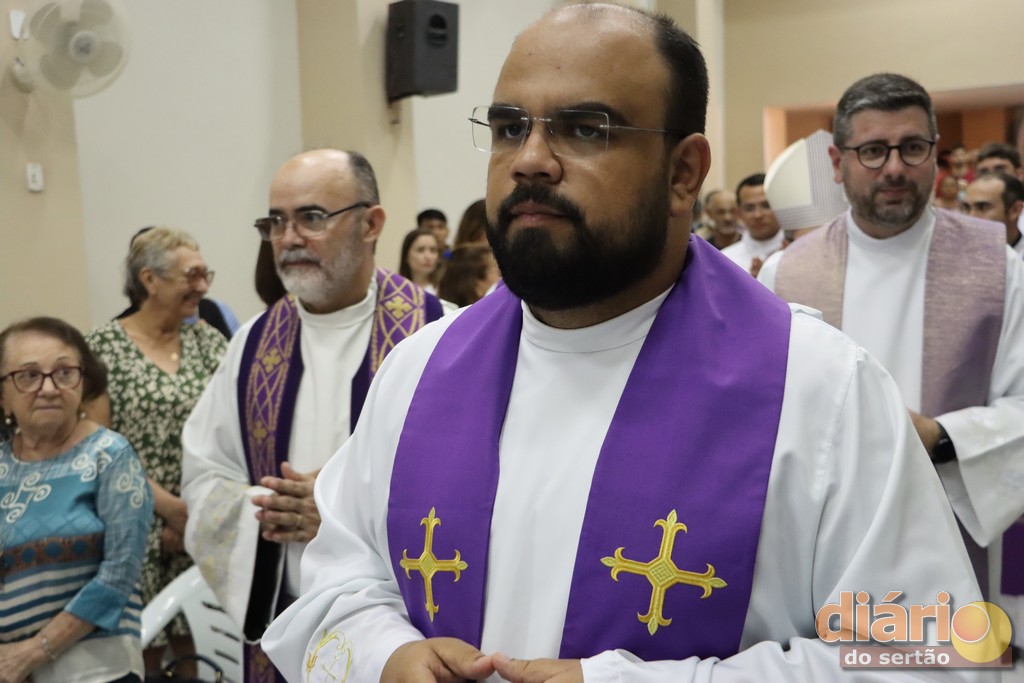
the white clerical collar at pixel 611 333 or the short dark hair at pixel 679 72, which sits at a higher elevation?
the short dark hair at pixel 679 72

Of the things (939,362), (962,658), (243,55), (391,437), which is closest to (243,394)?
(391,437)

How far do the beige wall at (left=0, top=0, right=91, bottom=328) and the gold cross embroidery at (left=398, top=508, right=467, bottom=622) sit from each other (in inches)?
181

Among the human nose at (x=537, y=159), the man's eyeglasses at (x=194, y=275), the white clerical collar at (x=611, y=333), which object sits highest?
the human nose at (x=537, y=159)

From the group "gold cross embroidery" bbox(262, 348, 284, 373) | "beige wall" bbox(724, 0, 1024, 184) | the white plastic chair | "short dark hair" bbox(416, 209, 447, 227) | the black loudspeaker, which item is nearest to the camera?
"gold cross embroidery" bbox(262, 348, 284, 373)

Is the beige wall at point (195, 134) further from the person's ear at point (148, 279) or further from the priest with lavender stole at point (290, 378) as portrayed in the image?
the priest with lavender stole at point (290, 378)

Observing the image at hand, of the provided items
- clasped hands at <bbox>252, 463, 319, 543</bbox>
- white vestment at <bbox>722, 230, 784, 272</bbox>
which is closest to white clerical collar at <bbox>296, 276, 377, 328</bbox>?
clasped hands at <bbox>252, 463, 319, 543</bbox>

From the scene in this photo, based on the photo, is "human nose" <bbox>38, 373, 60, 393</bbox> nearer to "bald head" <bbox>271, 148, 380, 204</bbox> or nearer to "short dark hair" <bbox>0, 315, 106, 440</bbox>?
"short dark hair" <bbox>0, 315, 106, 440</bbox>

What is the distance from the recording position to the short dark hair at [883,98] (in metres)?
3.03

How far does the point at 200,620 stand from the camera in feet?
12.4

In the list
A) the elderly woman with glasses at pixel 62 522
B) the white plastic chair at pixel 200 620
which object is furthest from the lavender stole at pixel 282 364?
the white plastic chair at pixel 200 620

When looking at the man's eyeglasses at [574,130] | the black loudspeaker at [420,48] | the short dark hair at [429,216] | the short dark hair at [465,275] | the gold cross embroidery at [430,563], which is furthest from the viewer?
the short dark hair at [429,216]

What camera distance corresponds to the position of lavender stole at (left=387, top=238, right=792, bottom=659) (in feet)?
5.22

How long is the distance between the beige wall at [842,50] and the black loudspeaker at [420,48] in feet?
20.7

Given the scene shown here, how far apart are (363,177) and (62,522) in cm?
131
